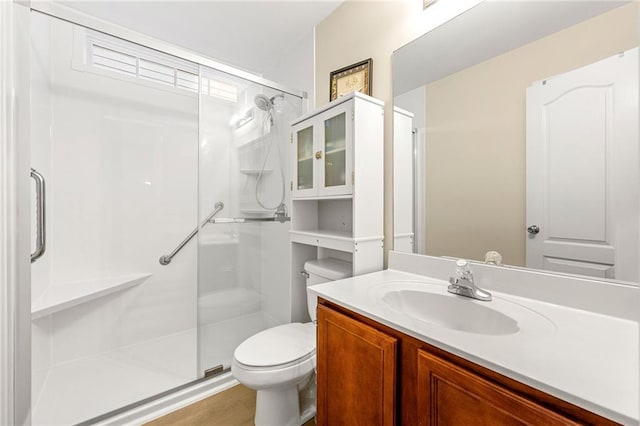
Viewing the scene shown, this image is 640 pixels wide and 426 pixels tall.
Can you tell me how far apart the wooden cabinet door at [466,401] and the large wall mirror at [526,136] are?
0.59 m

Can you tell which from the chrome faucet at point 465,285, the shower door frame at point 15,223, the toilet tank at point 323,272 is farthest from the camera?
the toilet tank at point 323,272

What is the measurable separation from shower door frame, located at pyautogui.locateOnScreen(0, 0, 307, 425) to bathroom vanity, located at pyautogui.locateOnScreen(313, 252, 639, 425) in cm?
86

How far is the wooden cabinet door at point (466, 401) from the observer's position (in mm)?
520

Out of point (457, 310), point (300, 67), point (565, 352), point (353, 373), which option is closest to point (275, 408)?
point (353, 373)

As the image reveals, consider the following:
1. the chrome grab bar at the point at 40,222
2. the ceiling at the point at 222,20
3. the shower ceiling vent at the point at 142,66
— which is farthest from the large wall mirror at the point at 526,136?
the chrome grab bar at the point at 40,222

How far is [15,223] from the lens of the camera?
0.65 m

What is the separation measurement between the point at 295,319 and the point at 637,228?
165 centimetres

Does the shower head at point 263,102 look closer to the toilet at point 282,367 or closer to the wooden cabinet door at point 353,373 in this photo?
the toilet at point 282,367

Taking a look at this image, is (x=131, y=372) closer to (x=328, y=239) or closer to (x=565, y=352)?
(x=328, y=239)

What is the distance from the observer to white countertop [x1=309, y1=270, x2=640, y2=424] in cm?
47

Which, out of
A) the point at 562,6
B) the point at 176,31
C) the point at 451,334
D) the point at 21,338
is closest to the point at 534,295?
the point at 451,334

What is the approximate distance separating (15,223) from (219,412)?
4.48 ft

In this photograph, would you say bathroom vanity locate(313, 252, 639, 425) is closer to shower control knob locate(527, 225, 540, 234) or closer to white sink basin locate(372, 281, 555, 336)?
white sink basin locate(372, 281, 555, 336)

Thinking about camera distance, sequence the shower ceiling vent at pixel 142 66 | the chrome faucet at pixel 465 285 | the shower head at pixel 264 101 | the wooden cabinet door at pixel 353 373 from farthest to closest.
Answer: the shower head at pixel 264 101, the shower ceiling vent at pixel 142 66, the chrome faucet at pixel 465 285, the wooden cabinet door at pixel 353 373
